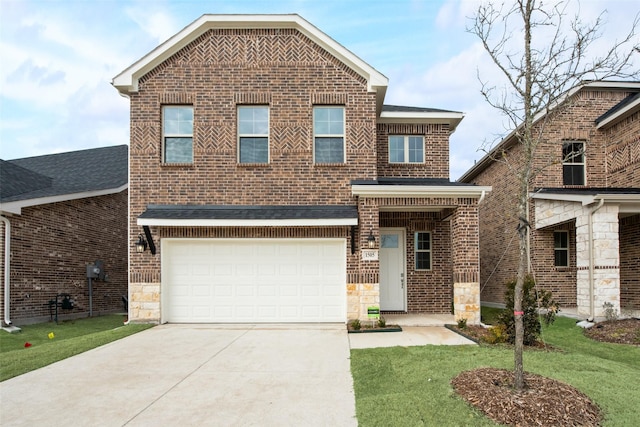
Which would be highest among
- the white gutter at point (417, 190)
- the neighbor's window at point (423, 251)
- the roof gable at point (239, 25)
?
the roof gable at point (239, 25)

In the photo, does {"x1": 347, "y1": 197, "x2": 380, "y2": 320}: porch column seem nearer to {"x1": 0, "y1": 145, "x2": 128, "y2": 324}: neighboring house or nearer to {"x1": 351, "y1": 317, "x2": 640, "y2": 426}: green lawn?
{"x1": 351, "y1": 317, "x2": 640, "y2": 426}: green lawn

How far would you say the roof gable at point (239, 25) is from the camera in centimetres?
1158

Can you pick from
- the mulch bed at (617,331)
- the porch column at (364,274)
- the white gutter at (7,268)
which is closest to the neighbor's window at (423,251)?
the porch column at (364,274)

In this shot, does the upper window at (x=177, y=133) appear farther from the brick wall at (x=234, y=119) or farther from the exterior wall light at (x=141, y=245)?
the exterior wall light at (x=141, y=245)

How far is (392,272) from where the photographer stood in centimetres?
1310

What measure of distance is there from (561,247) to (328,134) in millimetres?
9333

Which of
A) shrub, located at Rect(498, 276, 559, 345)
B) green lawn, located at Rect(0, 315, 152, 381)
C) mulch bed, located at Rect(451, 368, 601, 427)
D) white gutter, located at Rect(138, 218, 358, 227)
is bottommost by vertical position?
green lawn, located at Rect(0, 315, 152, 381)

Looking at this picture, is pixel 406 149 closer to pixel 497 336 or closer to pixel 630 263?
pixel 497 336

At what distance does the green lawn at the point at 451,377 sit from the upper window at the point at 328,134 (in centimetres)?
565

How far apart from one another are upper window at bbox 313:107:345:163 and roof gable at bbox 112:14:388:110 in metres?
1.23

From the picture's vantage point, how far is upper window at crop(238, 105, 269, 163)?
11820 mm

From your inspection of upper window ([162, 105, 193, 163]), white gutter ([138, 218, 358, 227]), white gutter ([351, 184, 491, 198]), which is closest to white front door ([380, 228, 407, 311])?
white gutter ([351, 184, 491, 198])

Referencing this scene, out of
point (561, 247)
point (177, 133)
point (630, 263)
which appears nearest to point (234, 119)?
point (177, 133)

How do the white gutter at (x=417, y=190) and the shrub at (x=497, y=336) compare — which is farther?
the white gutter at (x=417, y=190)
